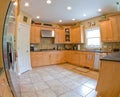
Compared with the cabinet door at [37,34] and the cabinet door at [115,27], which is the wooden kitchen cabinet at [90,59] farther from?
the cabinet door at [37,34]

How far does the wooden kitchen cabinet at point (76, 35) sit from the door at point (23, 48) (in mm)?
2891

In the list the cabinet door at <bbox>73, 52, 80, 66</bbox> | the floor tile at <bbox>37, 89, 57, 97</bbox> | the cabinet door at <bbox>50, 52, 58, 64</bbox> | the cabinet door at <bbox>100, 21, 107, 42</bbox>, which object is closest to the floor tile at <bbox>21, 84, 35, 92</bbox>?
the floor tile at <bbox>37, 89, 57, 97</bbox>

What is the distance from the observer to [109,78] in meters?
2.14

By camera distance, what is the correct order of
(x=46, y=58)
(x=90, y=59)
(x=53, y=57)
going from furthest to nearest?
(x=53, y=57) < (x=46, y=58) < (x=90, y=59)

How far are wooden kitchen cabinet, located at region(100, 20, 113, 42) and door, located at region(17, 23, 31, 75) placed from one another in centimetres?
348

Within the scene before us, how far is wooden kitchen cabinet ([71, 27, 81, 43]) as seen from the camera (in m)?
6.16

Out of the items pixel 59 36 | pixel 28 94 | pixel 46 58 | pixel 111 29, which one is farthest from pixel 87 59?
pixel 28 94

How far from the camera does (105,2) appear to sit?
3607mm

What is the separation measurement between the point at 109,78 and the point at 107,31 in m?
2.97

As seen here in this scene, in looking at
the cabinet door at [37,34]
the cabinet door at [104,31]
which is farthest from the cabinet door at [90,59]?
the cabinet door at [37,34]

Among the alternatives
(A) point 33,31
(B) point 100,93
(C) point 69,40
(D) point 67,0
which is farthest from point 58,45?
(B) point 100,93

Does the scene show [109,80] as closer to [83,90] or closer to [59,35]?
[83,90]

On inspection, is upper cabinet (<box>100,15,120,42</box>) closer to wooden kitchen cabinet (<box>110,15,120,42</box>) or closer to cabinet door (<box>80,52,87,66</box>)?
wooden kitchen cabinet (<box>110,15,120,42</box>)

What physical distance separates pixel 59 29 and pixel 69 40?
0.96 metres
